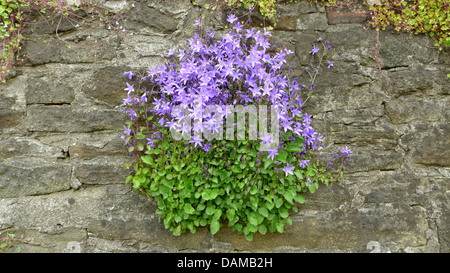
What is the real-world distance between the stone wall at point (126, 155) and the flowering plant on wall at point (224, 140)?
0.48 feet

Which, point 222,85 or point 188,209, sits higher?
point 222,85

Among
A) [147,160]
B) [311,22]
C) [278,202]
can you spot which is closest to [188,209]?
[147,160]

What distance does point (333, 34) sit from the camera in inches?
101

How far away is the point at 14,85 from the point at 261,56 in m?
1.80

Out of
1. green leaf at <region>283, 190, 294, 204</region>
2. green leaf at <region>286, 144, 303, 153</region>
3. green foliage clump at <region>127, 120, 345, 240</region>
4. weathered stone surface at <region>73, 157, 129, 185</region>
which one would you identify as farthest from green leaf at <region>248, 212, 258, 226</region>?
weathered stone surface at <region>73, 157, 129, 185</region>

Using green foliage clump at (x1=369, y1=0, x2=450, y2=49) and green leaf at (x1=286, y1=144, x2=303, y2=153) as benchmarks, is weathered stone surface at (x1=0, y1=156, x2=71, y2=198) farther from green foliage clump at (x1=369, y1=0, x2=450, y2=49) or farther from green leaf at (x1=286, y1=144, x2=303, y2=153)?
green foliage clump at (x1=369, y1=0, x2=450, y2=49)

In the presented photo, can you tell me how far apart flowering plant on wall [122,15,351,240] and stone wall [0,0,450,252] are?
15 centimetres

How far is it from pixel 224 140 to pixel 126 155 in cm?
75

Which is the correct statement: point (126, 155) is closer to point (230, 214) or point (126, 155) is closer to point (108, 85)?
point (108, 85)

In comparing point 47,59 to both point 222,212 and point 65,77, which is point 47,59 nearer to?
point 65,77

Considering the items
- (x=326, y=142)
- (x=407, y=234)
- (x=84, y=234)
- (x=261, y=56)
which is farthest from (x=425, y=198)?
(x=84, y=234)

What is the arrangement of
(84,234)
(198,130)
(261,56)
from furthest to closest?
(84,234) < (261,56) < (198,130)

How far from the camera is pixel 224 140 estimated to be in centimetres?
230

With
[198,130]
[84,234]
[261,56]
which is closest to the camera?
[198,130]
